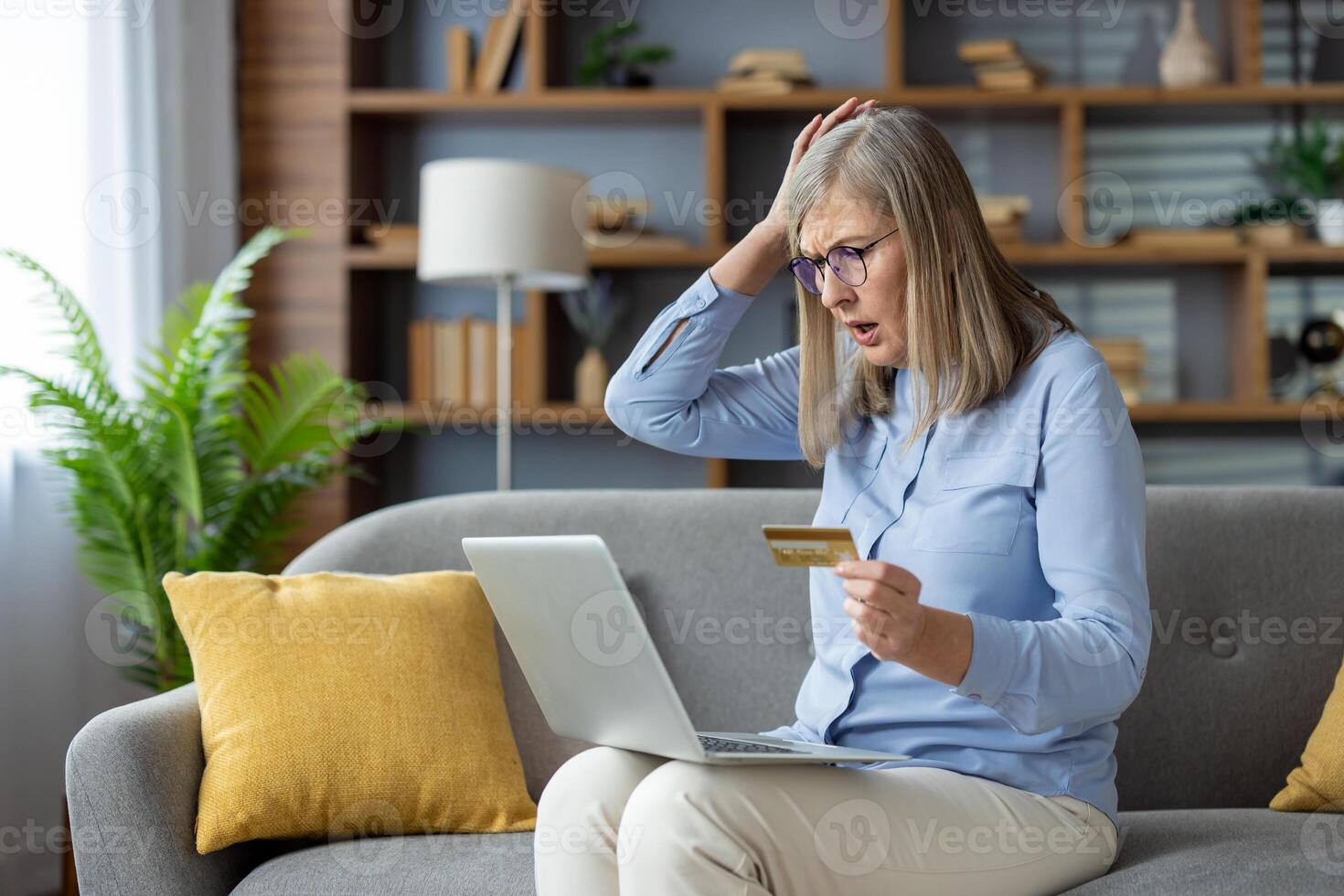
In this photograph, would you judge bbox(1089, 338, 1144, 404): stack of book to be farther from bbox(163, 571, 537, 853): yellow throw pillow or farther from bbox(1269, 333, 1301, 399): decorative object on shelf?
bbox(163, 571, 537, 853): yellow throw pillow

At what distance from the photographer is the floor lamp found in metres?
3.21

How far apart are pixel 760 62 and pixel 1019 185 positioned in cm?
86

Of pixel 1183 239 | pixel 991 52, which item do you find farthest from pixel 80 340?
pixel 1183 239

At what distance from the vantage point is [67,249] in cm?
308

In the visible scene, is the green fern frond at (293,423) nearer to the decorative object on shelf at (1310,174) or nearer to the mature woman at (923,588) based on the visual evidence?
the mature woman at (923,588)

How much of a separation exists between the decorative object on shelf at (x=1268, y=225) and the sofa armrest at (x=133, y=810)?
3.15 m

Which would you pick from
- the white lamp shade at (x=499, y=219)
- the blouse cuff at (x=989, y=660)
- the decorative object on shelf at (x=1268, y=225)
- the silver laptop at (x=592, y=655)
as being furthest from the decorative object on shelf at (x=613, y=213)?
the blouse cuff at (x=989, y=660)

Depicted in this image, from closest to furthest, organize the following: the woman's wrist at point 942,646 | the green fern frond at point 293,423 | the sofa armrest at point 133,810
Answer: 1. the woman's wrist at point 942,646
2. the sofa armrest at point 133,810
3. the green fern frond at point 293,423

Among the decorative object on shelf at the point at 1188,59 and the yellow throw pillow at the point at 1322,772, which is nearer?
the yellow throw pillow at the point at 1322,772

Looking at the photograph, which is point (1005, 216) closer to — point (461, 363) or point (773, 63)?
point (773, 63)

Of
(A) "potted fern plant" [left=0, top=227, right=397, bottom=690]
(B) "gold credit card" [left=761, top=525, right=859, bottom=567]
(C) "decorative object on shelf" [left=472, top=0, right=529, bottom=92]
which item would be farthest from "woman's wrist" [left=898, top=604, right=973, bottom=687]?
(C) "decorative object on shelf" [left=472, top=0, right=529, bottom=92]

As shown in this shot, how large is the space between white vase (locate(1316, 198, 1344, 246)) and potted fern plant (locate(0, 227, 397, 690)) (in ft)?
8.73

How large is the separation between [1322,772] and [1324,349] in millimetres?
2325

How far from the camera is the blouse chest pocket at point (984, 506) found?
143 cm
